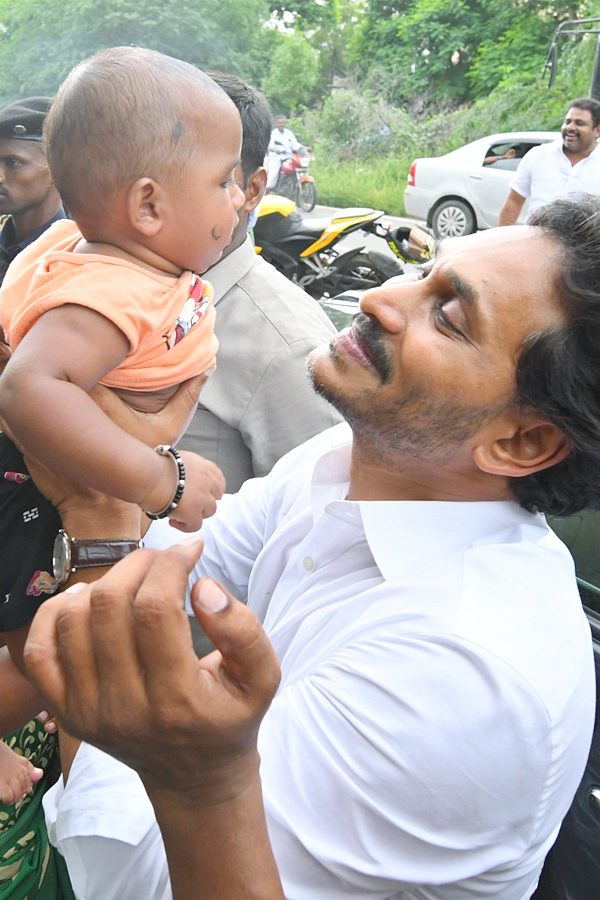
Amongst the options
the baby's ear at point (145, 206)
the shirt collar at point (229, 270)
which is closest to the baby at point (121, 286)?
the baby's ear at point (145, 206)

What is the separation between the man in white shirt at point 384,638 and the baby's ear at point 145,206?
414mm

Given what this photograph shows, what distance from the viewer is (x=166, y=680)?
83cm

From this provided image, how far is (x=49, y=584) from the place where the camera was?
1634 mm

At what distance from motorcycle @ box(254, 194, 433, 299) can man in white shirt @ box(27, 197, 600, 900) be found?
20.3ft

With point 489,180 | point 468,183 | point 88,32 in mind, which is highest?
point 88,32

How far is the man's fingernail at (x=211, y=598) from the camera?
82cm

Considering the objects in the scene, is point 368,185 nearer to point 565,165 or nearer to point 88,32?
point 88,32

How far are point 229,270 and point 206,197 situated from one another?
728mm

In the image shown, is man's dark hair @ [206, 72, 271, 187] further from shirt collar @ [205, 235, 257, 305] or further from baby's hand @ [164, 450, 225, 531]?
baby's hand @ [164, 450, 225, 531]

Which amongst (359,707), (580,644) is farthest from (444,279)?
(359,707)

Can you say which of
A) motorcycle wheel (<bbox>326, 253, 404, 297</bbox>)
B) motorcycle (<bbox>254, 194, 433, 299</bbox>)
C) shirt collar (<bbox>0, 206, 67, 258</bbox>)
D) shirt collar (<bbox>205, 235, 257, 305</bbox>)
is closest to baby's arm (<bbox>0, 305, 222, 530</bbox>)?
shirt collar (<bbox>205, 235, 257, 305</bbox>)

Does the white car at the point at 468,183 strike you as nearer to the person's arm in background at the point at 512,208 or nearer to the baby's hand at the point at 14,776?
the person's arm in background at the point at 512,208

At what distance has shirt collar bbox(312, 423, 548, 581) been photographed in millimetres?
1371

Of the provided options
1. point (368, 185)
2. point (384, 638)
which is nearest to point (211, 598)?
point (384, 638)
